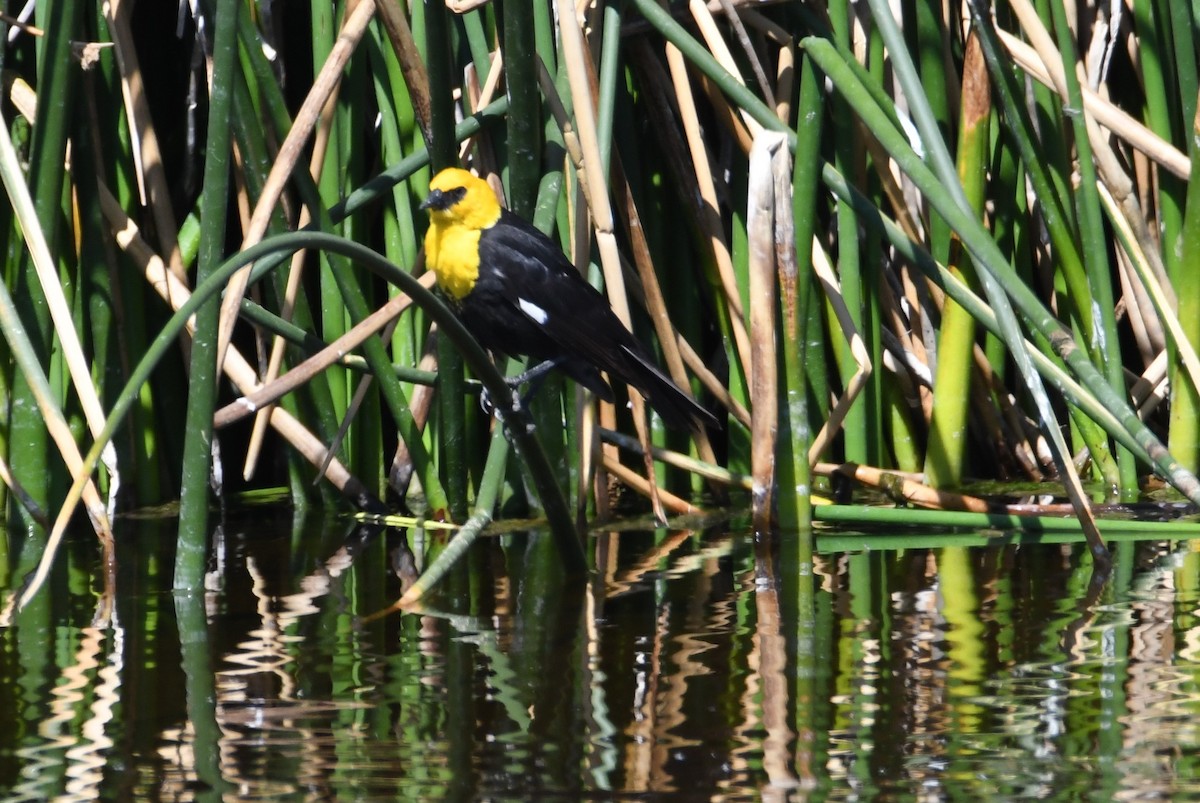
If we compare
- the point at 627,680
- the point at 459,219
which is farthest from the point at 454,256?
the point at 627,680

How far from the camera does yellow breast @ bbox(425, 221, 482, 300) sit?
8.37 ft

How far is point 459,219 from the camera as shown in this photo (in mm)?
2510

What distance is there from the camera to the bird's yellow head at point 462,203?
8.14 feet

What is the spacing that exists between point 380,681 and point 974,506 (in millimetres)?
1405

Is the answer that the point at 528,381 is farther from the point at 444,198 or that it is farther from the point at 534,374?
the point at 444,198

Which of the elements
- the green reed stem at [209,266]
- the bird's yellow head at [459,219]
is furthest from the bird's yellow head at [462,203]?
the green reed stem at [209,266]

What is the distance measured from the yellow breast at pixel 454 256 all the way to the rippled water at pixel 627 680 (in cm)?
50

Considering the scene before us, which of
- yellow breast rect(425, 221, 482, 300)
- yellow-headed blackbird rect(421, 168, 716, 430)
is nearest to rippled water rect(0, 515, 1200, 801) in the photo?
yellow-headed blackbird rect(421, 168, 716, 430)

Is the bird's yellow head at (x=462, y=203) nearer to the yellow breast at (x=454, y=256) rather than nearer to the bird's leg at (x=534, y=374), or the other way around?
the yellow breast at (x=454, y=256)

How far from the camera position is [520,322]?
2627mm

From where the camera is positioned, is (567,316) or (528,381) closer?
(567,316)

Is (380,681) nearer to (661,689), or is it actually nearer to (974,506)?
(661,689)

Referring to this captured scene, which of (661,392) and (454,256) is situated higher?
(454,256)

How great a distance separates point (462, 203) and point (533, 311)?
23cm
